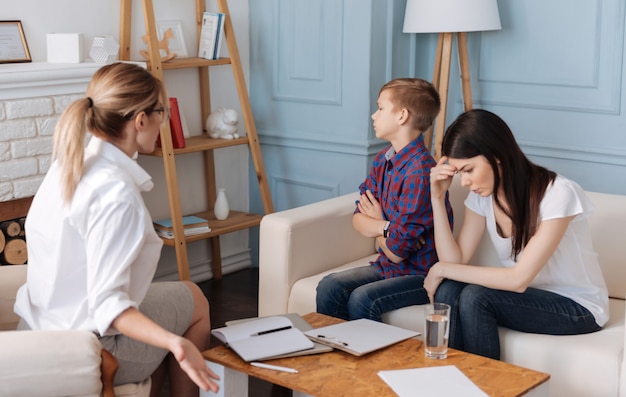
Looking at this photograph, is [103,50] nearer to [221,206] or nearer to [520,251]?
[221,206]

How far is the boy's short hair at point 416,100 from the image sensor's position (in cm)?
281

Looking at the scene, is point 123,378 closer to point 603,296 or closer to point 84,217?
point 84,217

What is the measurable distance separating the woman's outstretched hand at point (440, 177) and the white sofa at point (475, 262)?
0.37 meters

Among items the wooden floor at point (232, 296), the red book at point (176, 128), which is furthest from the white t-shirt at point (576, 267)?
the red book at point (176, 128)

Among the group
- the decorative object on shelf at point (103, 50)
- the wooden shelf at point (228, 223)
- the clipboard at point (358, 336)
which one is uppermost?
the decorative object on shelf at point (103, 50)

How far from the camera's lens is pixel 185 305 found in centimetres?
235

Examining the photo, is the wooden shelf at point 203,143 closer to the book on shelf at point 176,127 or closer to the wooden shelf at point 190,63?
the book on shelf at point 176,127

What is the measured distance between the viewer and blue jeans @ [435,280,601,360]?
2459mm

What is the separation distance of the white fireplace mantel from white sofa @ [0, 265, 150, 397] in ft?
4.81

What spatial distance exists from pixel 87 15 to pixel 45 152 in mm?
662

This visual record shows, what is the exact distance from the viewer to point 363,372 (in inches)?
82.0

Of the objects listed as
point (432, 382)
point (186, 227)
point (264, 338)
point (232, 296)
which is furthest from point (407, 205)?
point (232, 296)

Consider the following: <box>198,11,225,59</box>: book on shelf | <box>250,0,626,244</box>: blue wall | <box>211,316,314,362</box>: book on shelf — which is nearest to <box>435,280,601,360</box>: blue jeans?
<box>211,316,314,362</box>: book on shelf

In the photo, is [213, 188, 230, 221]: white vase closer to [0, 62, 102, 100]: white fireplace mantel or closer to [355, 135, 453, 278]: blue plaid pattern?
[0, 62, 102, 100]: white fireplace mantel
